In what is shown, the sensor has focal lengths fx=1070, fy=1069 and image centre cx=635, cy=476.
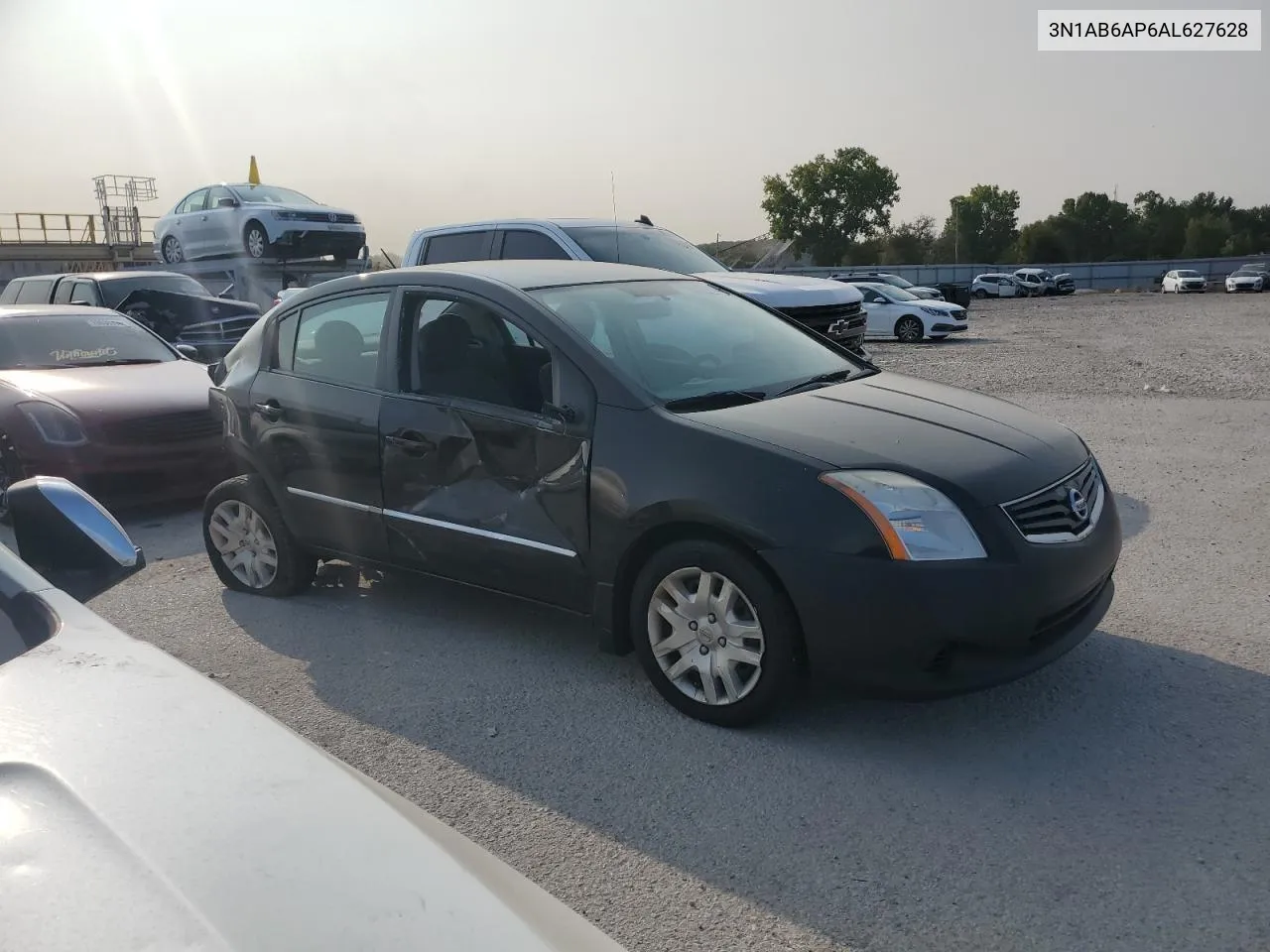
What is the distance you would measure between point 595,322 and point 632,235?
5474 millimetres

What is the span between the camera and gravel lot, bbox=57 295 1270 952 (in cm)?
278

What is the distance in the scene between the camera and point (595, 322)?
4.45 m

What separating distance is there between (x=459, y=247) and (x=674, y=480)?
6.62 metres

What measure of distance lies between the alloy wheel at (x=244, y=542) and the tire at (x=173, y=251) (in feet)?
51.2

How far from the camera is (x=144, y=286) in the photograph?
12.9 meters

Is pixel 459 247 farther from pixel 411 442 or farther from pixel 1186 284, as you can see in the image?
pixel 1186 284

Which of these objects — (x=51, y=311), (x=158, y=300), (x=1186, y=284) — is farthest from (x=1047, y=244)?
(x=51, y=311)

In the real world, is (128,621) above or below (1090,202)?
below

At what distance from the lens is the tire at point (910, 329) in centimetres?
2467

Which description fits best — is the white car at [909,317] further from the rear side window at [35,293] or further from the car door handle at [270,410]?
the car door handle at [270,410]

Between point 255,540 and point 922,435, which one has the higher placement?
point 922,435

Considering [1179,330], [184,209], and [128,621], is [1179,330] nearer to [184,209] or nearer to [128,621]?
[184,209]

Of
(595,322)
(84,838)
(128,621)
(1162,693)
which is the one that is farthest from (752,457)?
(128,621)

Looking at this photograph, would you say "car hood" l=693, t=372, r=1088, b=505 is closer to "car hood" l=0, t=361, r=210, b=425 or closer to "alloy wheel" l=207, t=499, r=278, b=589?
"alloy wheel" l=207, t=499, r=278, b=589
